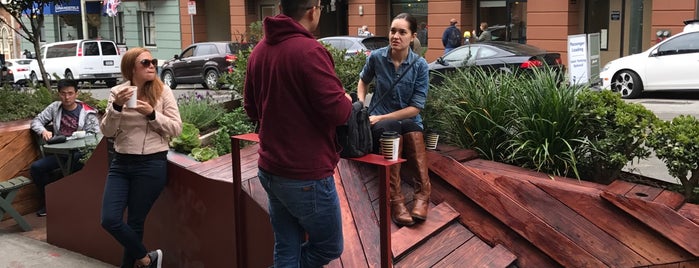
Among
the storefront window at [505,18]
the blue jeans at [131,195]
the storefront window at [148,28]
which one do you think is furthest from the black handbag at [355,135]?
the storefront window at [148,28]

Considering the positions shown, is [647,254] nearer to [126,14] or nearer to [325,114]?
[325,114]

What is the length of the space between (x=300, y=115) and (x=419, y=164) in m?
1.73

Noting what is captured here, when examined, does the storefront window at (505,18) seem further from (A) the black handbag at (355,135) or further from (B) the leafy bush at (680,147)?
(A) the black handbag at (355,135)

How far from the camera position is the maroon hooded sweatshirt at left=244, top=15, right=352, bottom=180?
2693 mm

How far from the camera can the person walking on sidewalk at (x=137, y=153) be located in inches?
160

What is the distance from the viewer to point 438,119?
5.44 meters

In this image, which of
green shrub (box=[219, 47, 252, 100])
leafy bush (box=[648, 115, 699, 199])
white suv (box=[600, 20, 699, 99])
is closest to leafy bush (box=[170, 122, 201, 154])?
green shrub (box=[219, 47, 252, 100])

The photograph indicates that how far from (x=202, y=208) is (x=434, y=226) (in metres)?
1.48

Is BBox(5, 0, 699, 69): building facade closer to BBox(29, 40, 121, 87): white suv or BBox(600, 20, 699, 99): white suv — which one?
BBox(600, 20, 699, 99): white suv

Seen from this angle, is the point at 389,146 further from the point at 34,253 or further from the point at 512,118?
the point at 34,253

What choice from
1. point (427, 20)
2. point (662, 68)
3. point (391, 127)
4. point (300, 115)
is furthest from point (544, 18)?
point (300, 115)

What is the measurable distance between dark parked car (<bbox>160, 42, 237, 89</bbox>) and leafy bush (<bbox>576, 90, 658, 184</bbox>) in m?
15.8

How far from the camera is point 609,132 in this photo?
4465 millimetres

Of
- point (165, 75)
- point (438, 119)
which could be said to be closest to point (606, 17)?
point (165, 75)
